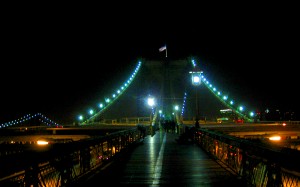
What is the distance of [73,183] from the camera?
8328mm

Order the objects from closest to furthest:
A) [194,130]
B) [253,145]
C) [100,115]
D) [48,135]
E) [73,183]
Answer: [253,145]
[73,183]
[194,130]
[48,135]
[100,115]

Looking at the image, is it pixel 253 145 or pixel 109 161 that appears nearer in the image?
pixel 253 145

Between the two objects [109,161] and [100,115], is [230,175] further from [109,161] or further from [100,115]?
[100,115]

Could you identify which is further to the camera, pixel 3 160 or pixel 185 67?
pixel 185 67

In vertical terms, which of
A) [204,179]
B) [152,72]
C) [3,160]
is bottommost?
[204,179]

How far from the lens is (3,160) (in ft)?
16.5

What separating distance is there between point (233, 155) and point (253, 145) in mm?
3447

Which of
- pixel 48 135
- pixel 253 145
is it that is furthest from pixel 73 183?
pixel 48 135

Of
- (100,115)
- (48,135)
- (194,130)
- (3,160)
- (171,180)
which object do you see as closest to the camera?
(3,160)

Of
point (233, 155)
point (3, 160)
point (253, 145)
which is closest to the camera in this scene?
point (3, 160)

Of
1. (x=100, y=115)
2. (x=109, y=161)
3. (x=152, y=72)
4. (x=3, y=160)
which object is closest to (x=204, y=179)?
(x=109, y=161)

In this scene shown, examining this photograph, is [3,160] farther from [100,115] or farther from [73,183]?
[100,115]

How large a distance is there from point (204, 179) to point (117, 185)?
7.31ft

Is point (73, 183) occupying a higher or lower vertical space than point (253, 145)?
lower
